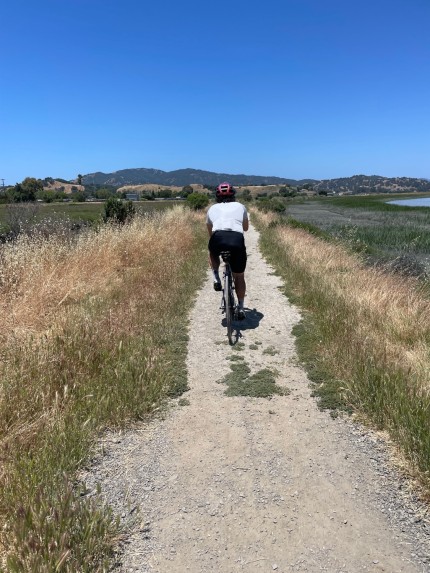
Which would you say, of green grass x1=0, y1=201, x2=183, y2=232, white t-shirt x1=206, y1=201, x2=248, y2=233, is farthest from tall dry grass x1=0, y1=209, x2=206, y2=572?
green grass x1=0, y1=201, x2=183, y2=232

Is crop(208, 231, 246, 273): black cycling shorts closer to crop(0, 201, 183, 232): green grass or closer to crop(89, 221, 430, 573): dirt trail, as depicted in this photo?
crop(89, 221, 430, 573): dirt trail

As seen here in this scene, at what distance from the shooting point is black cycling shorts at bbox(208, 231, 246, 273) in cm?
593

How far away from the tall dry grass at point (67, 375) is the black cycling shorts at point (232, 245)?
1287 mm

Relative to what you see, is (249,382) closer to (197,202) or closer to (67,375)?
(67,375)

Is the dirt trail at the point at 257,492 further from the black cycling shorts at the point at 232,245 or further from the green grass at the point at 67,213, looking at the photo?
the green grass at the point at 67,213

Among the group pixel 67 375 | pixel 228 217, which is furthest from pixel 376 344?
pixel 67 375

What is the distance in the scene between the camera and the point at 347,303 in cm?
674

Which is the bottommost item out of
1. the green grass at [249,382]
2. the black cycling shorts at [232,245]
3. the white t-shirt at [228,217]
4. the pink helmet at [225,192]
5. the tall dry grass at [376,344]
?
the green grass at [249,382]

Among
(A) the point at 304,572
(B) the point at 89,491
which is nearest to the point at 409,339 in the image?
(A) the point at 304,572

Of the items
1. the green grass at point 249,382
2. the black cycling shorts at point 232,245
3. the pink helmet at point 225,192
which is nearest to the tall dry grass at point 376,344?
the green grass at point 249,382

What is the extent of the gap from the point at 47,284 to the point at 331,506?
5.79 meters

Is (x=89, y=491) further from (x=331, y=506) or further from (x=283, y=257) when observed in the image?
(x=283, y=257)

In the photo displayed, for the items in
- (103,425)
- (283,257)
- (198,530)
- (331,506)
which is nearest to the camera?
(198,530)

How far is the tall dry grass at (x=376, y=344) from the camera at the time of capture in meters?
3.37
